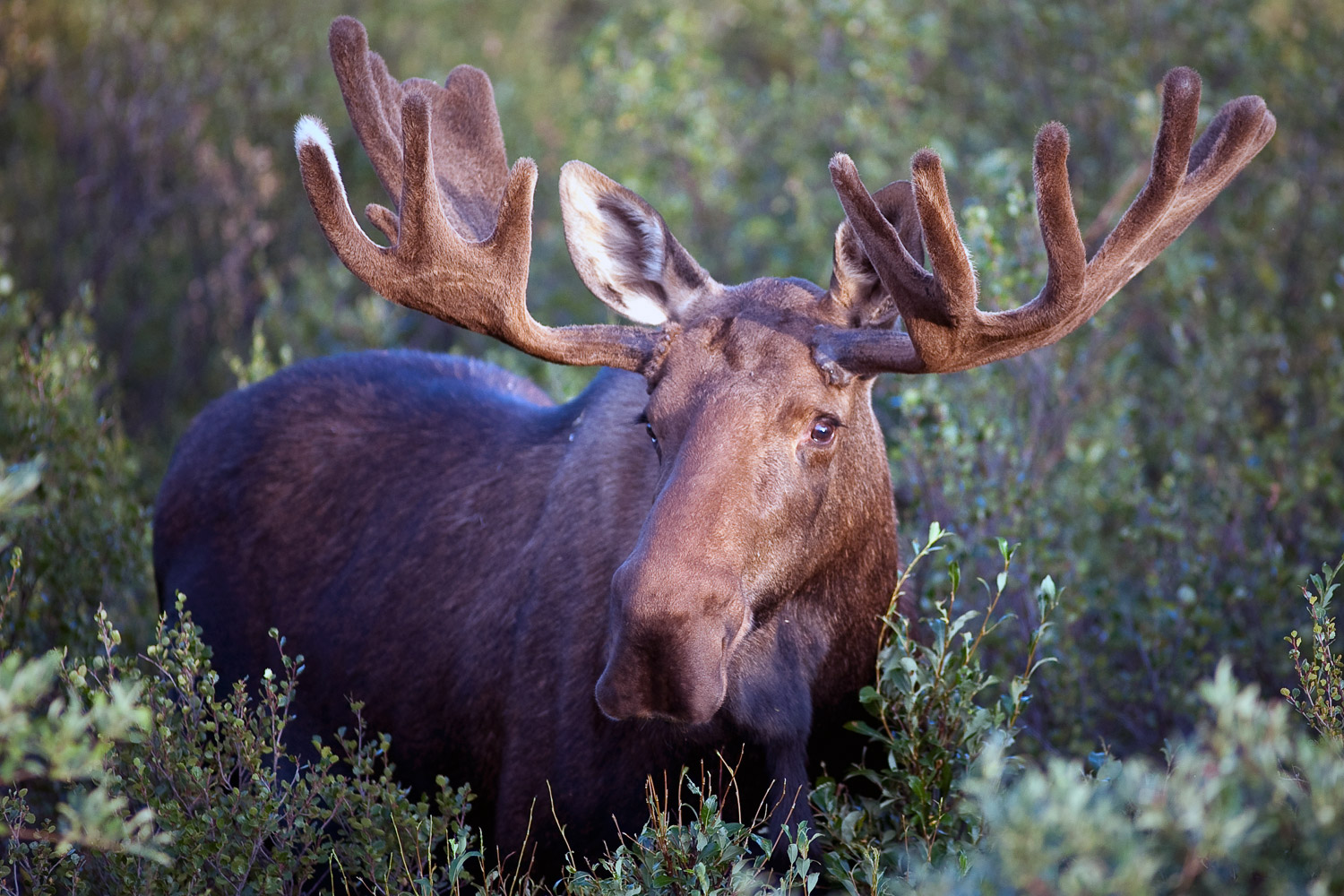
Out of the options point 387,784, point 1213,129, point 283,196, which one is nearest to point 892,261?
point 1213,129

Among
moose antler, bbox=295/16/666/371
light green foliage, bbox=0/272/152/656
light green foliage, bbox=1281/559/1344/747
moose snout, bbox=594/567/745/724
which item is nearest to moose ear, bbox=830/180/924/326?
moose antler, bbox=295/16/666/371

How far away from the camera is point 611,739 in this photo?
142 inches

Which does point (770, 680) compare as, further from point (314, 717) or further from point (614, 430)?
point (314, 717)

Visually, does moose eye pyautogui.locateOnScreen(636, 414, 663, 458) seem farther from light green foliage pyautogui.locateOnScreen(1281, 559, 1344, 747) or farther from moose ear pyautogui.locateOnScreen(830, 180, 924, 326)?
light green foliage pyautogui.locateOnScreen(1281, 559, 1344, 747)

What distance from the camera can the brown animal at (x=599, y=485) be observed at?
326 centimetres

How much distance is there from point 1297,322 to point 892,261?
4.68 metres

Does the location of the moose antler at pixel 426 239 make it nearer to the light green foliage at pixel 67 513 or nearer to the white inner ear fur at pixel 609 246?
the white inner ear fur at pixel 609 246

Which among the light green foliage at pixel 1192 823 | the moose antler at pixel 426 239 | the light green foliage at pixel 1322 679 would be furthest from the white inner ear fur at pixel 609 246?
the light green foliage at pixel 1192 823

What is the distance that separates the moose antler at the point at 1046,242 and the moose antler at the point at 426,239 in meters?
0.74

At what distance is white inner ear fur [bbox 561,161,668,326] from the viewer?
12.8 feet

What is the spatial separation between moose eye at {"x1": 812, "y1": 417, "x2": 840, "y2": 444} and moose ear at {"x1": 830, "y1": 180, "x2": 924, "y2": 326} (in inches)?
14.4


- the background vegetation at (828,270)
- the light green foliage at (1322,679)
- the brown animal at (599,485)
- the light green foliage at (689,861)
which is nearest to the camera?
the light green foliage at (689,861)

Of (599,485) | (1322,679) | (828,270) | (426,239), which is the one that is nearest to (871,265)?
(599,485)

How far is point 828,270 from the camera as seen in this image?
281 inches
